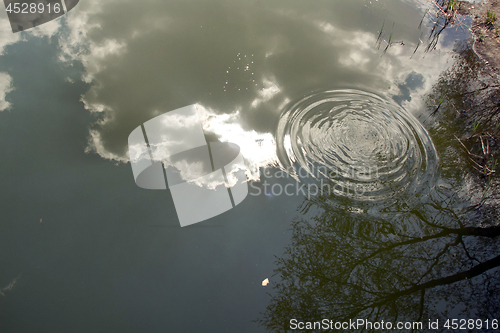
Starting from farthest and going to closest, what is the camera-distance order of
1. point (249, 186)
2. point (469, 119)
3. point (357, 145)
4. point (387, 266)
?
point (469, 119), point (357, 145), point (249, 186), point (387, 266)

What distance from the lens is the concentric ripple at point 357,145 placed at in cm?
282

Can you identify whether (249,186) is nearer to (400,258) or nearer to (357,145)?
(357,145)

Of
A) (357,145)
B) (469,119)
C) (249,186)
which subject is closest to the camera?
(249,186)

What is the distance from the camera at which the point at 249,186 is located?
282 cm

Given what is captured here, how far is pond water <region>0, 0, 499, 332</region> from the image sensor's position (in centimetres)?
236

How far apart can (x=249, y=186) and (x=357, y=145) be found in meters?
1.22

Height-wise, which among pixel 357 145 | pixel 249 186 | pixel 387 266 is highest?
pixel 357 145

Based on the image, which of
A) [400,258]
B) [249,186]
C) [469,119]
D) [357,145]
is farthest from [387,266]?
[469,119]

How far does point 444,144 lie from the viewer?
10.1ft

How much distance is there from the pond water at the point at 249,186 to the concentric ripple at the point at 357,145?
0.02 meters

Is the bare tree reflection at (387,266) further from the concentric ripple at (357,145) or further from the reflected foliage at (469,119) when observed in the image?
the reflected foliage at (469,119)

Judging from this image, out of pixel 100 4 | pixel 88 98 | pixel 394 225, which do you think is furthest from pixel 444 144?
pixel 100 4

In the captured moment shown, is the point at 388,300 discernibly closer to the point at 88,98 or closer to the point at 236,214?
the point at 236,214

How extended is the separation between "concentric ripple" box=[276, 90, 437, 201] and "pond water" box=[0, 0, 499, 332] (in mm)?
20
